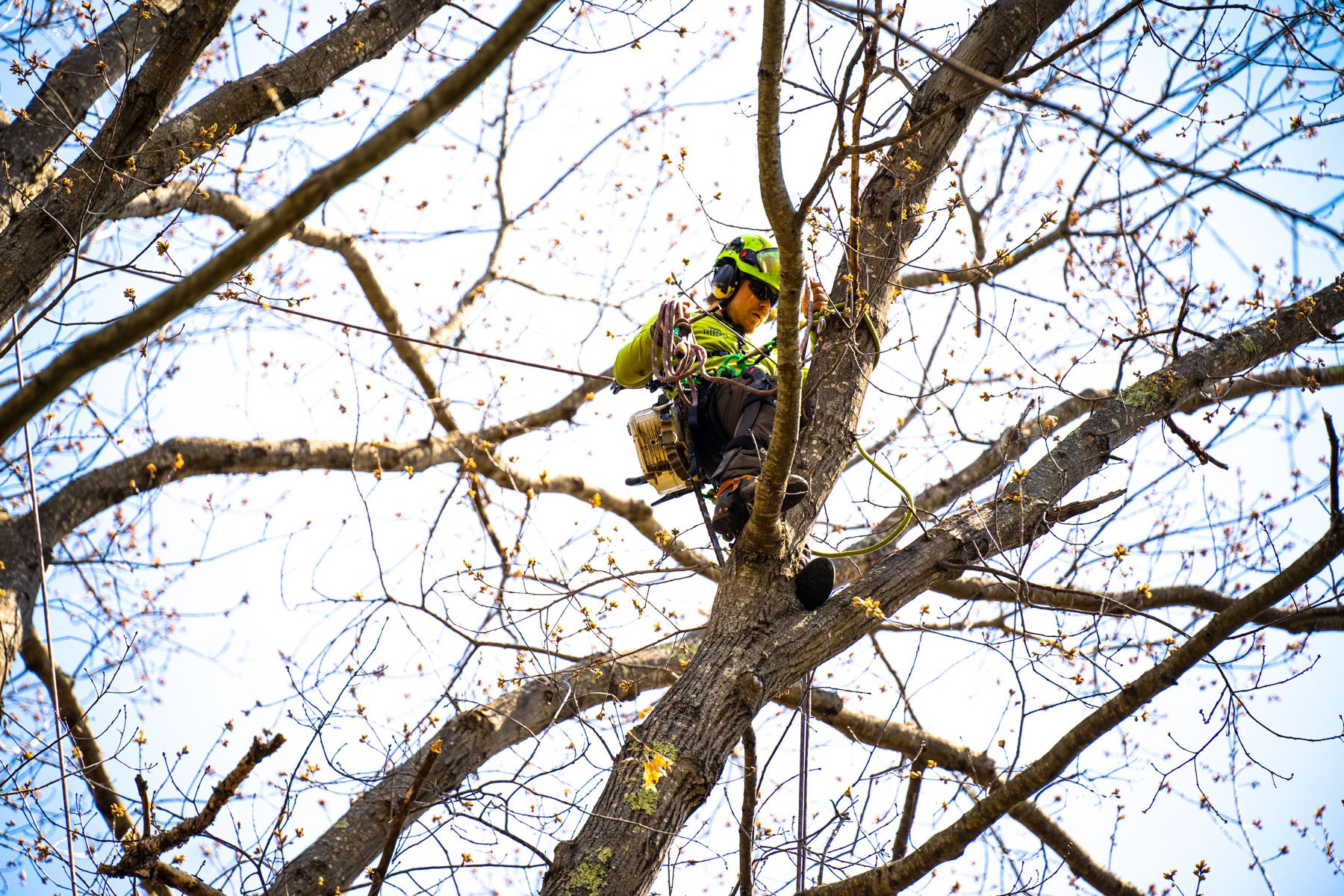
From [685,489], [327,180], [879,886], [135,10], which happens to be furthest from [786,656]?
[135,10]

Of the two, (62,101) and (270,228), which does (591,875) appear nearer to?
(270,228)

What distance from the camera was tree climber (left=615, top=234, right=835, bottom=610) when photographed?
335 cm

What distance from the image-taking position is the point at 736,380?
3514mm

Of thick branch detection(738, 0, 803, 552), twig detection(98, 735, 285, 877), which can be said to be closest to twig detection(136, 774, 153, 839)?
twig detection(98, 735, 285, 877)

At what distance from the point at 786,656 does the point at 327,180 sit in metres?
2.01

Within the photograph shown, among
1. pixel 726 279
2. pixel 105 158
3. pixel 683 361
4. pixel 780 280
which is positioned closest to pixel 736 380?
pixel 683 361

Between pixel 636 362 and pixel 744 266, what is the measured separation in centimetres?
60

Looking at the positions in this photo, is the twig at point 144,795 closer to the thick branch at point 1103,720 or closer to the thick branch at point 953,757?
the thick branch at point 1103,720

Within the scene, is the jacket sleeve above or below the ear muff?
below

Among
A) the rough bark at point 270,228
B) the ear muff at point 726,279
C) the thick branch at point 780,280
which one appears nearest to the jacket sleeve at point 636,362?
the ear muff at point 726,279

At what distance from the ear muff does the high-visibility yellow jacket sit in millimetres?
129

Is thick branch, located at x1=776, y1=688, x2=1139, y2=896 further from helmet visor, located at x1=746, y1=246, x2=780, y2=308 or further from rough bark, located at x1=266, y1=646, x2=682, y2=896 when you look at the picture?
helmet visor, located at x1=746, y1=246, x2=780, y2=308

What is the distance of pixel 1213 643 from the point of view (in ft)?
7.80

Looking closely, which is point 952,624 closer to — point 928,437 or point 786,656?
point 928,437
